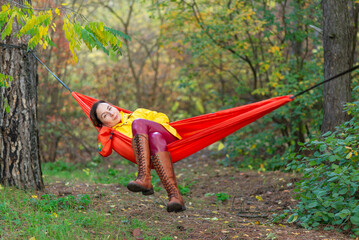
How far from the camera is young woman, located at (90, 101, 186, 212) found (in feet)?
7.75

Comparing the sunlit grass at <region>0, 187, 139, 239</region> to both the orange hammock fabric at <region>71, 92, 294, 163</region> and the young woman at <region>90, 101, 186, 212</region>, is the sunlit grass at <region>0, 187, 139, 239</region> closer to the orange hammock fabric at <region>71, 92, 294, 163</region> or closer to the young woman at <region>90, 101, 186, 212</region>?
the young woman at <region>90, 101, 186, 212</region>

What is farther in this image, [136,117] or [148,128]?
[136,117]

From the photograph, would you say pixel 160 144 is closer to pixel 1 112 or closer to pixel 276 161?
pixel 1 112

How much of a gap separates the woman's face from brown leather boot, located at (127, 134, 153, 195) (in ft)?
0.91

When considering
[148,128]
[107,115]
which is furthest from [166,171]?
[107,115]

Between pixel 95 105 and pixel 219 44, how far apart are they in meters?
2.95

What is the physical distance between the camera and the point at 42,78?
18.5 feet

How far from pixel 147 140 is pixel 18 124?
1109mm

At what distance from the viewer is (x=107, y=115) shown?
2.61m

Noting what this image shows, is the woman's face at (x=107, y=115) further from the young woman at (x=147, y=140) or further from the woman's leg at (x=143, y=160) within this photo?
the woman's leg at (x=143, y=160)

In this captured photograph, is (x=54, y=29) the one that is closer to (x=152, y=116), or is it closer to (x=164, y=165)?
(x=152, y=116)

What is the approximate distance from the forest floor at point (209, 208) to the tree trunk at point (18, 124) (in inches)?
9.1

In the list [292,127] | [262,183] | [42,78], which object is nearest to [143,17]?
[42,78]

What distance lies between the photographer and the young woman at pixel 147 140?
7.75 feet
